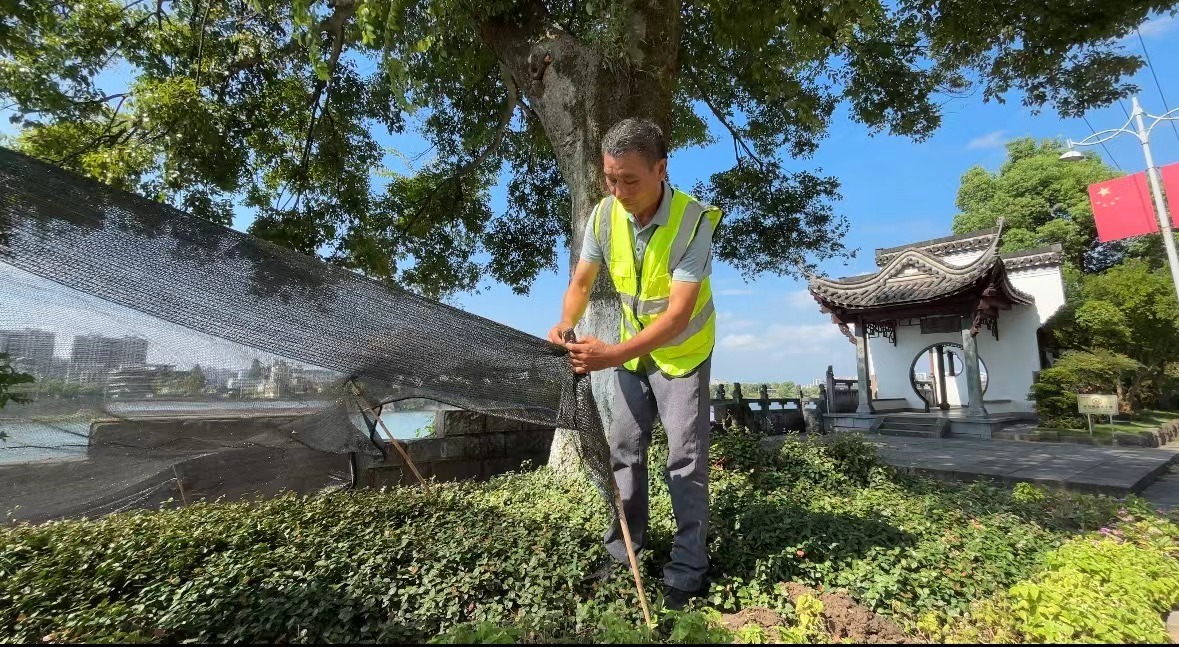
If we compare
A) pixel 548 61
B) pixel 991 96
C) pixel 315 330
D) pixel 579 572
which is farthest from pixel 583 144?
pixel 991 96

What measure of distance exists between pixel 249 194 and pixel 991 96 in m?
7.74

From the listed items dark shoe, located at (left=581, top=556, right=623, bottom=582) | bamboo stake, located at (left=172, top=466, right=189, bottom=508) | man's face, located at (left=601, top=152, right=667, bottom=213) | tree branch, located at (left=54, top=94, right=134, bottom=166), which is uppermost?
tree branch, located at (left=54, top=94, right=134, bottom=166)

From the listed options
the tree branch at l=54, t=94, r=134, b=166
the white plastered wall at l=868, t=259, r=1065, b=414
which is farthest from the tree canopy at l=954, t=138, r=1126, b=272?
the tree branch at l=54, t=94, r=134, b=166

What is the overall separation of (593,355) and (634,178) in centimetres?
65

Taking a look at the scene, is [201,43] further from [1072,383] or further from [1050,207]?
[1050,207]

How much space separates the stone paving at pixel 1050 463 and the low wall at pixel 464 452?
129 inches

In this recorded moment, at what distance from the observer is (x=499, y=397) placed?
2.40 m

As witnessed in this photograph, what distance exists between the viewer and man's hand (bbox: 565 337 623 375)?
1998 millimetres

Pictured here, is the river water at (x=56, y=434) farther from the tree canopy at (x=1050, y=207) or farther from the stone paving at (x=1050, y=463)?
the tree canopy at (x=1050, y=207)

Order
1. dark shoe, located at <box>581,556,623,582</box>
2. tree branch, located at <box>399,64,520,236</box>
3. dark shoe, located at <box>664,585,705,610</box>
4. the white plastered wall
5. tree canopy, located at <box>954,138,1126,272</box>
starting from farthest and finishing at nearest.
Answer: tree canopy, located at <box>954,138,1126,272</box>
the white plastered wall
tree branch, located at <box>399,64,520,236</box>
dark shoe, located at <box>581,556,623,582</box>
dark shoe, located at <box>664,585,705,610</box>

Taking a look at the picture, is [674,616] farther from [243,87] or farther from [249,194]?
[243,87]

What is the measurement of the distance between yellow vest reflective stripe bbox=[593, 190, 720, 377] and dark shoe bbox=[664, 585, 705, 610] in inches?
31.8

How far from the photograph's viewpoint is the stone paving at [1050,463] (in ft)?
17.4

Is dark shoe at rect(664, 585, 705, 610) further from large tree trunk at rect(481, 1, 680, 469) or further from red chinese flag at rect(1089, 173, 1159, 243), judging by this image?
red chinese flag at rect(1089, 173, 1159, 243)
